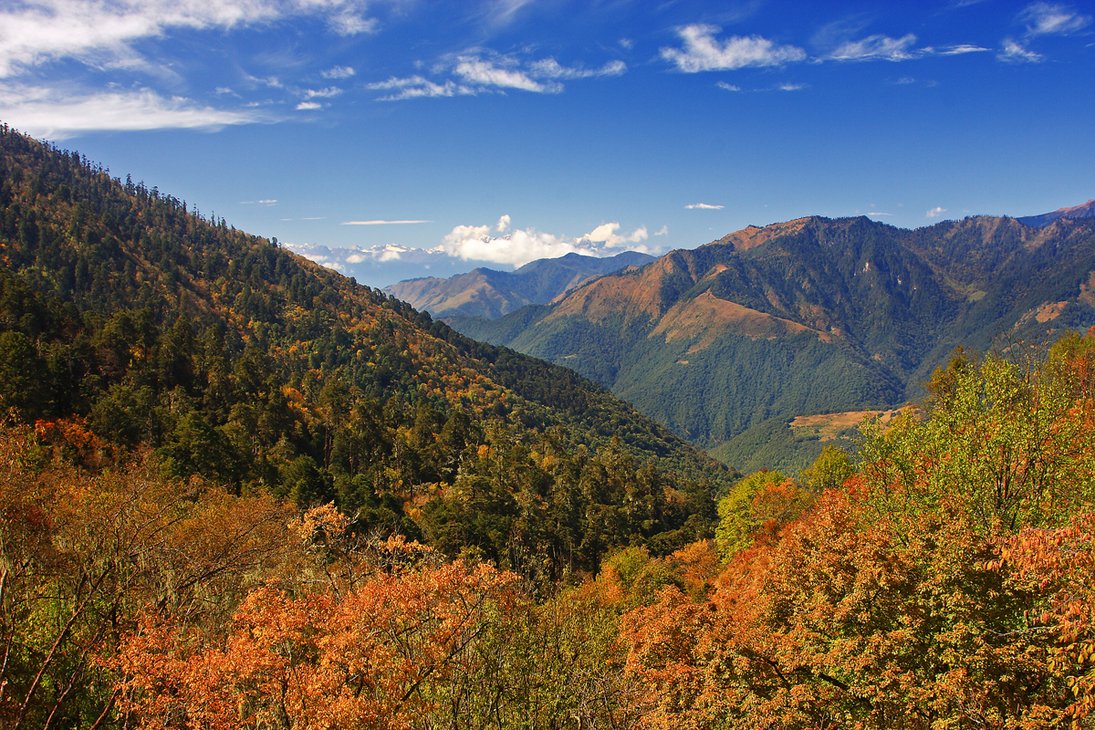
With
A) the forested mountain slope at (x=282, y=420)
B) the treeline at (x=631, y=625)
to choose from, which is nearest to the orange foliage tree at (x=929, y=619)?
the treeline at (x=631, y=625)

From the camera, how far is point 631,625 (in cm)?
2331

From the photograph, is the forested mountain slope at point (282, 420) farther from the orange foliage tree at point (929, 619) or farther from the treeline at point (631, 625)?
the orange foliage tree at point (929, 619)

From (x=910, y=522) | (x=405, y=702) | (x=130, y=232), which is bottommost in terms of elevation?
(x=405, y=702)

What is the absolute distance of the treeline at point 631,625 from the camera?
43.8ft

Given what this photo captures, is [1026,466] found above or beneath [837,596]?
above

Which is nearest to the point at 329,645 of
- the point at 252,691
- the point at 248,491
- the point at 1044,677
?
the point at 252,691

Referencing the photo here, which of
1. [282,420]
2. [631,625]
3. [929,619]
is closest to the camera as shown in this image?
[929,619]

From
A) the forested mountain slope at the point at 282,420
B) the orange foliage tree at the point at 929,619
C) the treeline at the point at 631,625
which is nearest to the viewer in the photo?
the treeline at the point at 631,625

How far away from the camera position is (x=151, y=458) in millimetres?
48969

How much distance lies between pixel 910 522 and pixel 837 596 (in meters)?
3.99

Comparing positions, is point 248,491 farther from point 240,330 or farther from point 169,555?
point 240,330

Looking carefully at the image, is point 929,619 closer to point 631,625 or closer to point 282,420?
point 631,625

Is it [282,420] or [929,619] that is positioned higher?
[929,619]

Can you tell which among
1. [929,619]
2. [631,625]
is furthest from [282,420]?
[929,619]
